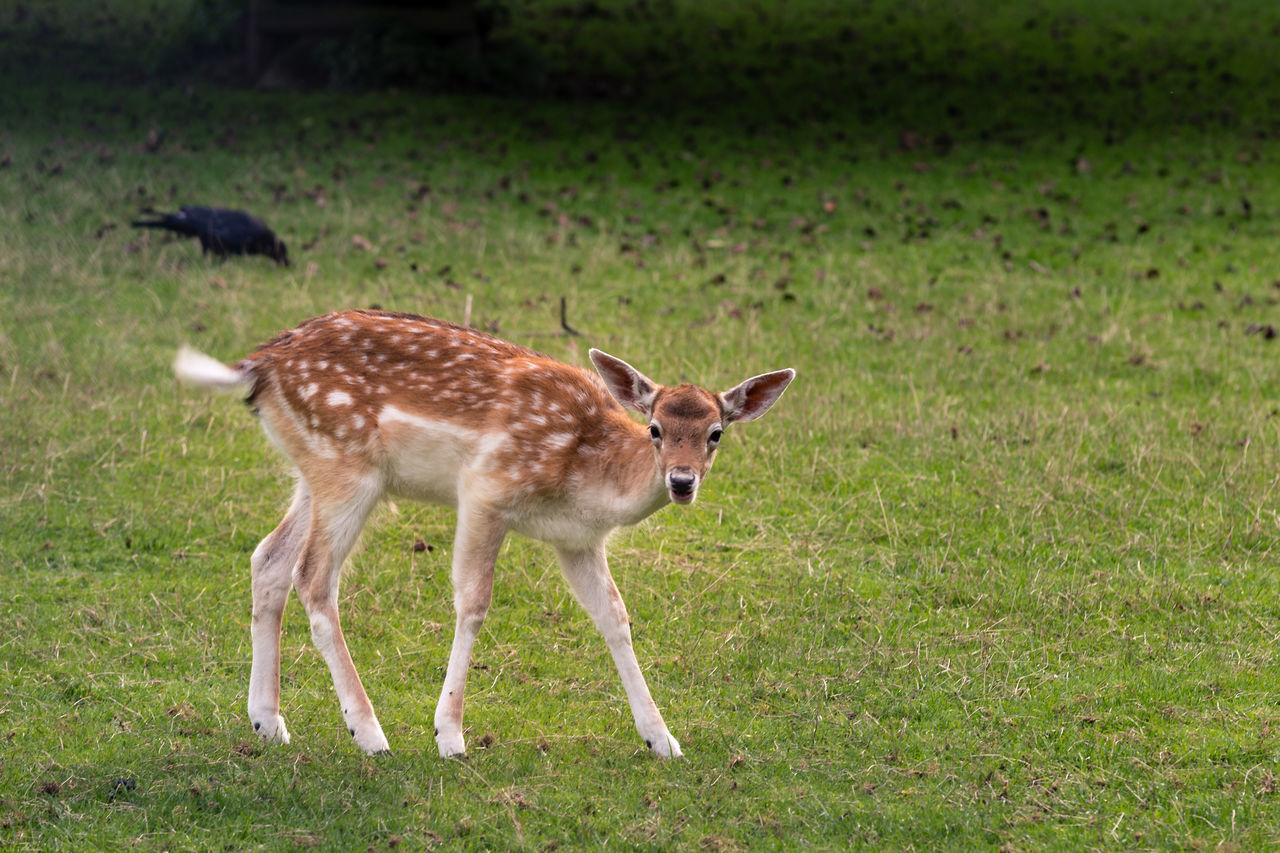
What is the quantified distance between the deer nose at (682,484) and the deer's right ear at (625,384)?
633 mm

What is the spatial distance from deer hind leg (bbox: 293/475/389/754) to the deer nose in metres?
1.48

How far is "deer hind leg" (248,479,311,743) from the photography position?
6109 millimetres

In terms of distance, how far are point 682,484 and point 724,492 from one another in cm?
349

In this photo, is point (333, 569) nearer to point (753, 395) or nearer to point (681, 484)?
point (681, 484)

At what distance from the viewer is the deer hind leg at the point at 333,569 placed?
237 inches

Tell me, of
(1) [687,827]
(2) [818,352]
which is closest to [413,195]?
(2) [818,352]

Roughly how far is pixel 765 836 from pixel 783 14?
24585mm

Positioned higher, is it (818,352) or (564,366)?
(564,366)

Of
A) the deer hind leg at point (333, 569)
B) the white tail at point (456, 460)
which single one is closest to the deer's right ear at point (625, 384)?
the white tail at point (456, 460)

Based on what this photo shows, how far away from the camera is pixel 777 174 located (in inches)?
710

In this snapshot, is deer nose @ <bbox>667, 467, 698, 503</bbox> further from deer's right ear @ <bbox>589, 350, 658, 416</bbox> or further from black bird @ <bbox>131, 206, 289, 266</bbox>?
black bird @ <bbox>131, 206, 289, 266</bbox>

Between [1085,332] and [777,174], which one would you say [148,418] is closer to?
[1085,332]

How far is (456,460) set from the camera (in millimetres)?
6184

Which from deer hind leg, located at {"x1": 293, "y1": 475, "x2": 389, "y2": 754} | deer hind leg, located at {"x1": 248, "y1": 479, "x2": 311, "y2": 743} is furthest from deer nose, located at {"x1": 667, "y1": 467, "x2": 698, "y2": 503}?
deer hind leg, located at {"x1": 248, "y1": 479, "x2": 311, "y2": 743}
